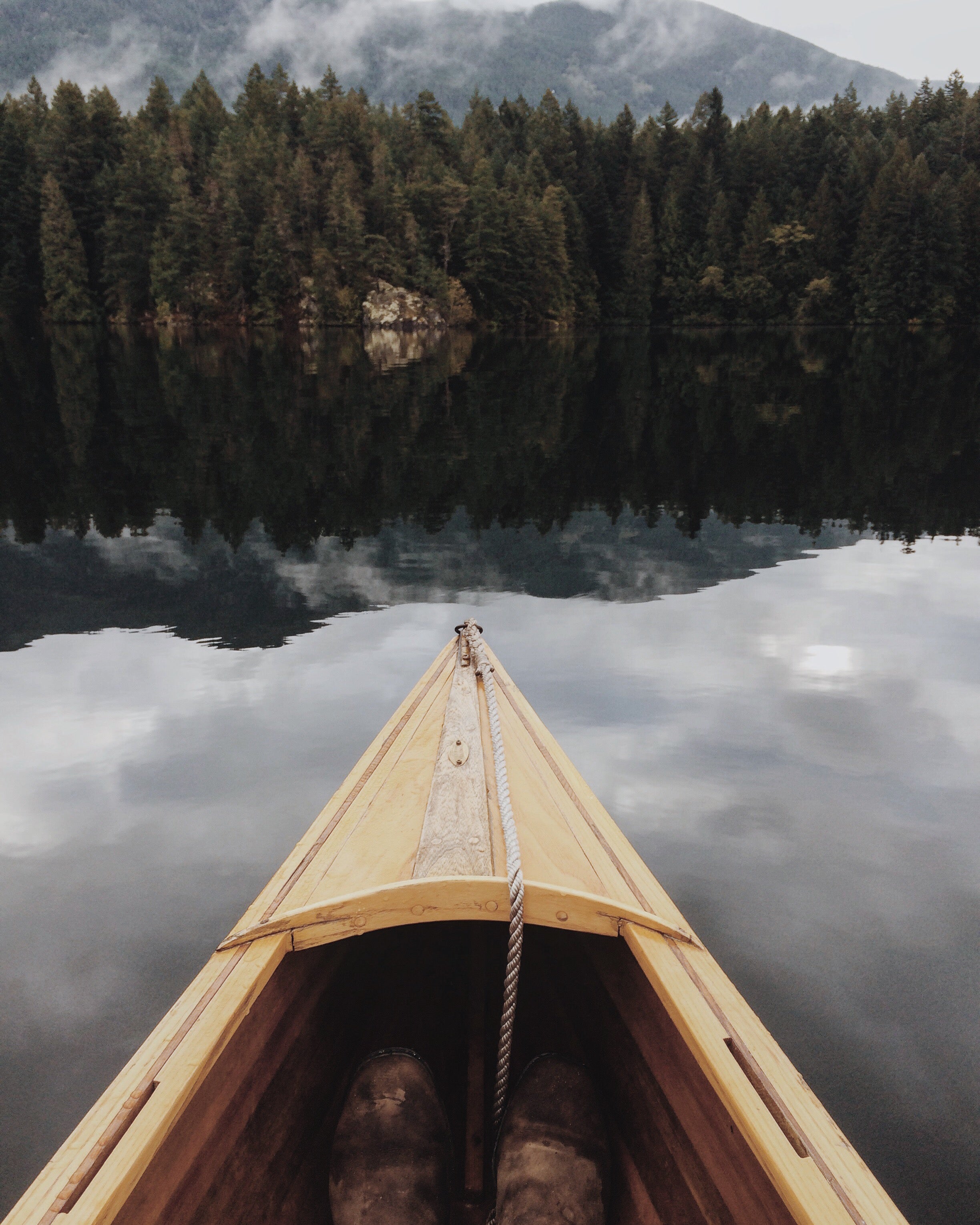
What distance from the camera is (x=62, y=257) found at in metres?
63.3

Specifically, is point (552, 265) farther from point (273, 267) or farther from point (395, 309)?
point (273, 267)

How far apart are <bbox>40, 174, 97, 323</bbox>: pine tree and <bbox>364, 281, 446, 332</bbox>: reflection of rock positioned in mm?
22809

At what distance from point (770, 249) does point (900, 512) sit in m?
73.6

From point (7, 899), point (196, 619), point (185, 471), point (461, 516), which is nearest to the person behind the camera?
point (7, 899)

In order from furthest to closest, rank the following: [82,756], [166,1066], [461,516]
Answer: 1. [461,516]
2. [82,756]
3. [166,1066]

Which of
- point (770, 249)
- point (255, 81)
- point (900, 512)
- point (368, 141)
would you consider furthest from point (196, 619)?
point (255, 81)

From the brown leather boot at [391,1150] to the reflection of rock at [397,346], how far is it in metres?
34.0

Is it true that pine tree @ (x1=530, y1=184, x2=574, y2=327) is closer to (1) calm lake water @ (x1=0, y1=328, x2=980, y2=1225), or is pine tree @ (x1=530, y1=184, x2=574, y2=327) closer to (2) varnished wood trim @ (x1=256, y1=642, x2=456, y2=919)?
(1) calm lake water @ (x1=0, y1=328, x2=980, y2=1225)

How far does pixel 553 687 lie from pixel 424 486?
822 centimetres

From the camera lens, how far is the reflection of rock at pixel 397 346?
129 ft

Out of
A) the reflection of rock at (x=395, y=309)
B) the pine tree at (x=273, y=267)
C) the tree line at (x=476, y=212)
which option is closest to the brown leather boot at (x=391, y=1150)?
the reflection of rock at (x=395, y=309)

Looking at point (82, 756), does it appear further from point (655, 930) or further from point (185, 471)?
point (185, 471)

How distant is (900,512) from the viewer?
13.5 m

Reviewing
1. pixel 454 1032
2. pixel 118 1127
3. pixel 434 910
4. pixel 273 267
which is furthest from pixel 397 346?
pixel 118 1127
